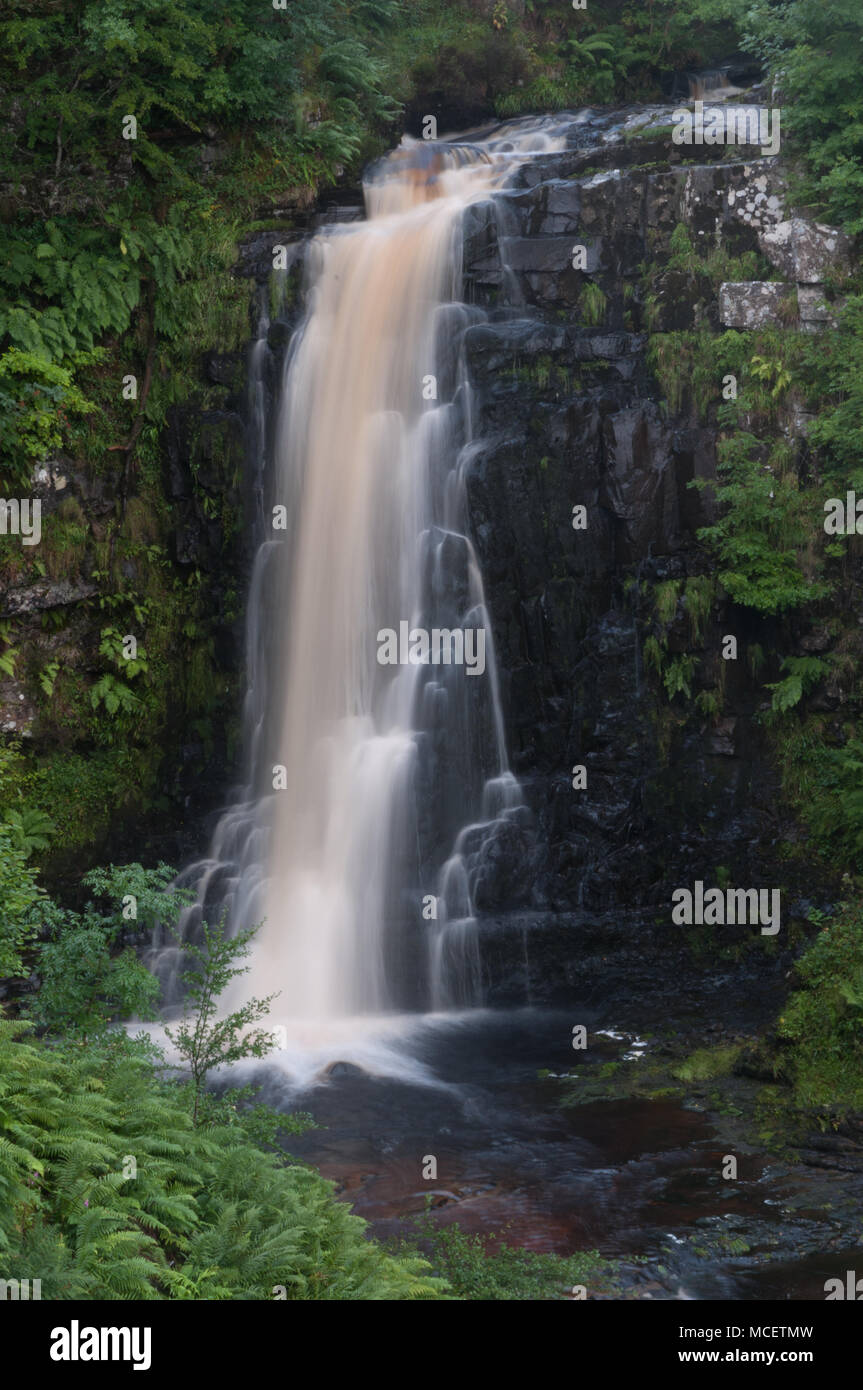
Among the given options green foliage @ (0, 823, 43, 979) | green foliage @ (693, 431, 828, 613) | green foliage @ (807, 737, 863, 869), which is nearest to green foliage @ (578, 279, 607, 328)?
green foliage @ (693, 431, 828, 613)

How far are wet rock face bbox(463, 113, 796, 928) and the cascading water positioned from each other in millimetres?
433

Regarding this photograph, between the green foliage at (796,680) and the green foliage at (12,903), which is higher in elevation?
the green foliage at (796,680)

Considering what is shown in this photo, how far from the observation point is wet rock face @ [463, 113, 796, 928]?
48.0 ft

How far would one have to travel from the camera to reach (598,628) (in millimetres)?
14984

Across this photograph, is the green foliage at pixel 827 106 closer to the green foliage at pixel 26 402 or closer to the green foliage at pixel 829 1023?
the green foliage at pixel 829 1023

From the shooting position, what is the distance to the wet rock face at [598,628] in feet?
48.0

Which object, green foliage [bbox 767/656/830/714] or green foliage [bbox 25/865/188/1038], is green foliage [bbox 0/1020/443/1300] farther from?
green foliage [bbox 767/656/830/714]

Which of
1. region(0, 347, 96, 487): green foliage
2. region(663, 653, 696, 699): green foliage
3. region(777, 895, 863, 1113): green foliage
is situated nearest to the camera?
region(777, 895, 863, 1113): green foliage

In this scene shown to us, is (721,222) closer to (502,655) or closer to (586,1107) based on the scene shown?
(502,655)

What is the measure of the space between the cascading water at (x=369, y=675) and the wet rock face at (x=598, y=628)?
0.43 meters

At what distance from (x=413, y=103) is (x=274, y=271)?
6.04m

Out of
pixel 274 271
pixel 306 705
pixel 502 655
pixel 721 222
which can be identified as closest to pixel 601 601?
pixel 502 655

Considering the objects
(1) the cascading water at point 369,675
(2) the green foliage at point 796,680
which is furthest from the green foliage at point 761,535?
(1) the cascading water at point 369,675

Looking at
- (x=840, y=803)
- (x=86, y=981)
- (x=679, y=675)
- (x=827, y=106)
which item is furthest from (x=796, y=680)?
(x=86, y=981)
